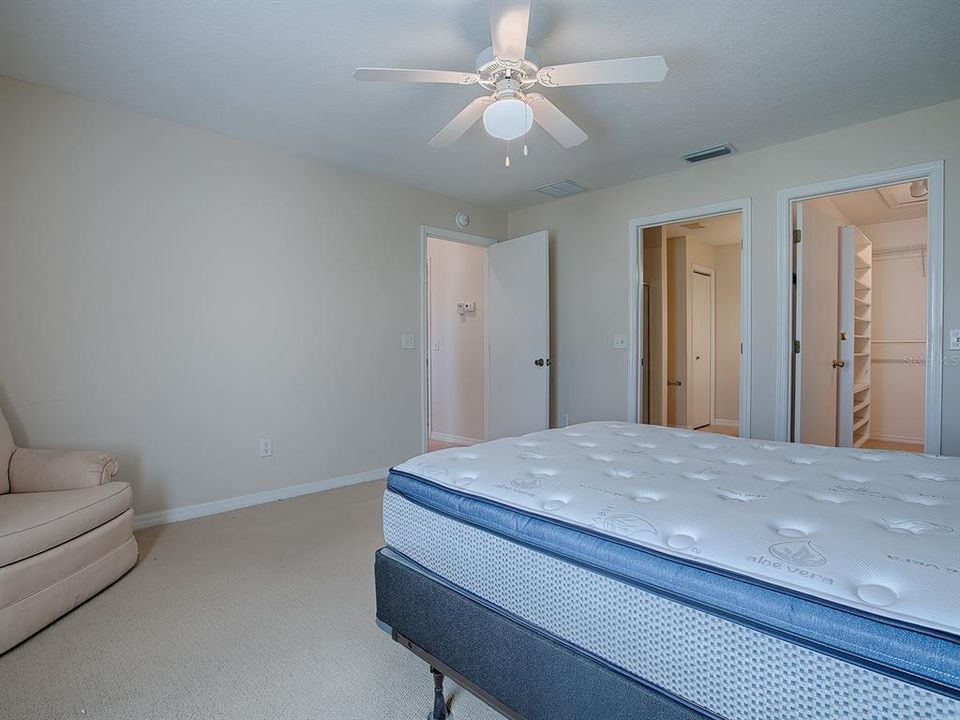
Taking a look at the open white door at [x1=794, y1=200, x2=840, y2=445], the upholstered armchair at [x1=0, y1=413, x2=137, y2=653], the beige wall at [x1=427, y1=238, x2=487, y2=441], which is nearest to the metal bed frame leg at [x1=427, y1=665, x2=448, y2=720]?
the upholstered armchair at [x1=0, y1=413, x2=137, y2=653]

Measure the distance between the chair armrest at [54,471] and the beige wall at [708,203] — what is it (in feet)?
11.6

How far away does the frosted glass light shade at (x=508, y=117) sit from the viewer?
2.11 meters

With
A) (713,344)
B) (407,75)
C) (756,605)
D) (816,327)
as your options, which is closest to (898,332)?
(713,344)

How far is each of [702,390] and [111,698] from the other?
6377 millimetres

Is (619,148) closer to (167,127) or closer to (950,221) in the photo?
(950,221)

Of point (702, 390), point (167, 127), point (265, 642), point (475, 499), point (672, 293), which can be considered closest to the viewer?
point (475, 499)

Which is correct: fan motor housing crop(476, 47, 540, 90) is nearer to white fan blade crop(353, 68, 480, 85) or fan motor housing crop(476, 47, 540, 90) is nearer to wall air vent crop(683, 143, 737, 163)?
white fan blade crop(353, 68, 480, 85)

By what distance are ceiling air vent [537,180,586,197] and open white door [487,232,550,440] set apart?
394mm

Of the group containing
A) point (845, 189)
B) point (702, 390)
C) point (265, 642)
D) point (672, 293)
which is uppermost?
point (845, 189)

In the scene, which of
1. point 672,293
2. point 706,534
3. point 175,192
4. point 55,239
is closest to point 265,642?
point 706,534

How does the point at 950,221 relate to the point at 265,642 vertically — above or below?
above

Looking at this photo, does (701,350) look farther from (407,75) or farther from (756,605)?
(756,605)

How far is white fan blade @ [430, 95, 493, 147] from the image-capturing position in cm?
229

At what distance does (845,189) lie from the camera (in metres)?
3.19
